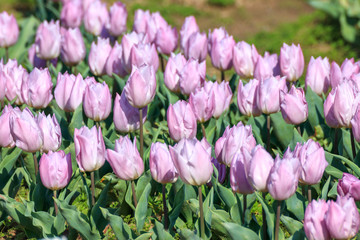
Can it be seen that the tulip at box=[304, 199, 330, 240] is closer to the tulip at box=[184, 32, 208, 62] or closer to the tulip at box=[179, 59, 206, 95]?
the tulip at box=[179, 59, 206, 95]

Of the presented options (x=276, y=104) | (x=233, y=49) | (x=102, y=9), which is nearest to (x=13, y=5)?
(x=102, y=9)

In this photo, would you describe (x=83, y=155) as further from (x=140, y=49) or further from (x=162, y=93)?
(x=162, y=93)

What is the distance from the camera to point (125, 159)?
2.26 metres

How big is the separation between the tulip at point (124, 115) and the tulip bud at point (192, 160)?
26.0 inches

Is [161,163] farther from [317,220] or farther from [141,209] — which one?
[317,220]

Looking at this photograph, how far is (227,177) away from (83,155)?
735 mm

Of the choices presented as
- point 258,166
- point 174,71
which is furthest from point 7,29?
point 258,166

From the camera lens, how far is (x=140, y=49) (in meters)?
3.19

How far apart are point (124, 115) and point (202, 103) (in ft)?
1.21

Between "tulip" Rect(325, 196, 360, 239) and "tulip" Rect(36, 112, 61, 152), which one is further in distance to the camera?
"tulip" Rect(36, 112, 61, 152)

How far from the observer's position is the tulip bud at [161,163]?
7.24ft

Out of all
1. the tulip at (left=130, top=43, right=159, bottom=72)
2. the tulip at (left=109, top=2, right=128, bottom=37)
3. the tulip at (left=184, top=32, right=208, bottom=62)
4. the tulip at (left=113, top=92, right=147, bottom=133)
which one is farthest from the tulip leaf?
the tulip at (left=109, top=2, right=128, bottom=37)

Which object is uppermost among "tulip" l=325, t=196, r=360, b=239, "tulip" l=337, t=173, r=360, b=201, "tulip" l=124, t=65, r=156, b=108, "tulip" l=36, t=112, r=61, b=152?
"tulip" l=124, t=65, r=156, b=108

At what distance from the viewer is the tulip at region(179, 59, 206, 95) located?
3010mm
